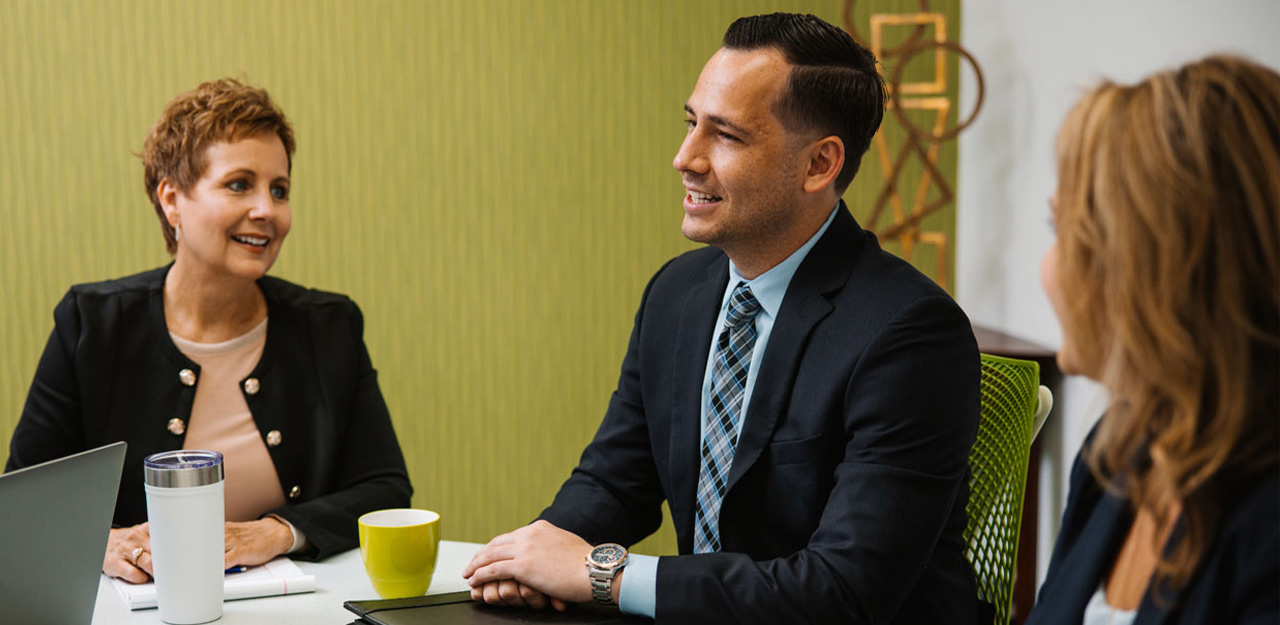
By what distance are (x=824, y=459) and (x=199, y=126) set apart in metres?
1.17

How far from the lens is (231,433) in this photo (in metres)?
1.88

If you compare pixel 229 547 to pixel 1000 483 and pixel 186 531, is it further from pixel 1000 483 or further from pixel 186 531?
pixel 1000 483

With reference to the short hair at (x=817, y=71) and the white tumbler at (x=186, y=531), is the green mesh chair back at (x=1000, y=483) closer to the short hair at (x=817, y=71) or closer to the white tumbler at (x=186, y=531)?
the short hair at (x=817, y=71)

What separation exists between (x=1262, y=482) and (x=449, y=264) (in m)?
2.69

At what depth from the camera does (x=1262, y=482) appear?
915 mm

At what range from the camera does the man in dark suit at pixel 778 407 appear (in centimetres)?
136

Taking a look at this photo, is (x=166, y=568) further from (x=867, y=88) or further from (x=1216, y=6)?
(x=1216, y=6)

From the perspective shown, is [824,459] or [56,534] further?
[824,459]

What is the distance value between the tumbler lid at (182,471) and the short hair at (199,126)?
2.56 feet

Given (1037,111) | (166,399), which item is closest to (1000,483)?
(166,399)

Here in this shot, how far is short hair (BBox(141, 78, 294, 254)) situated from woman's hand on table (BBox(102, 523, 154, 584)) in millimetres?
686

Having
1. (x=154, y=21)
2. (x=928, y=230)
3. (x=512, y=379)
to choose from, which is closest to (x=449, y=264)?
(x=512, y=379)

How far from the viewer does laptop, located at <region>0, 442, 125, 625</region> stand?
3.60 feet

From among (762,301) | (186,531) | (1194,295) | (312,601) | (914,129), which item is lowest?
(312,601)
